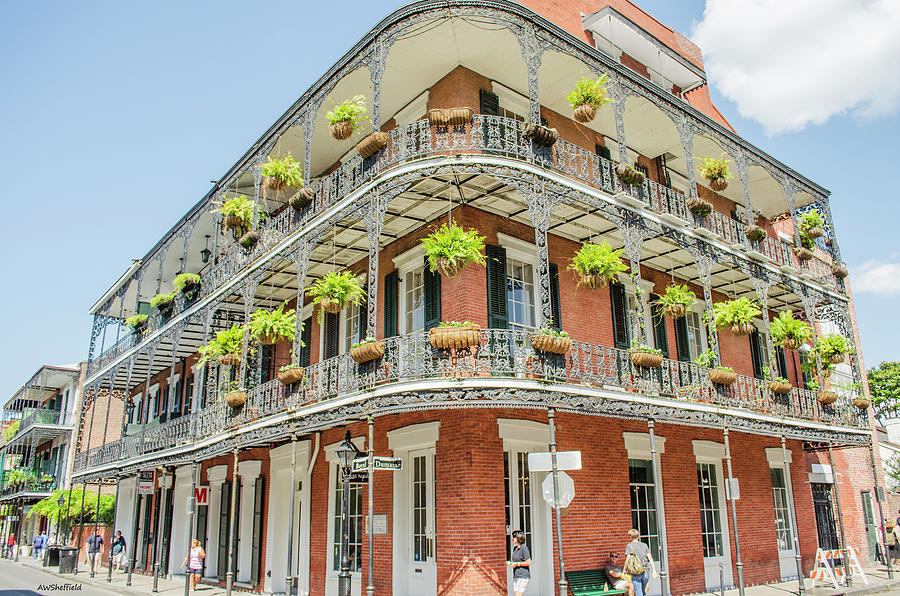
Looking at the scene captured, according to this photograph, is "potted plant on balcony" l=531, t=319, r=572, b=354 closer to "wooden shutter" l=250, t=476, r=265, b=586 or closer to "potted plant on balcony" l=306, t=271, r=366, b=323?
"potted plant on balcony" l=306, t=271, r=366, b=323

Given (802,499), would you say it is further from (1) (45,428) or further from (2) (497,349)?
(1) (45,428)

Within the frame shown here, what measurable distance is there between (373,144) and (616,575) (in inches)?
332

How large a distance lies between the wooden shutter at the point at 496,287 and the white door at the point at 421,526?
2.52 metres

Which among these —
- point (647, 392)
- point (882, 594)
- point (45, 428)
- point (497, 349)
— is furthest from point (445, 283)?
point (45, 428)

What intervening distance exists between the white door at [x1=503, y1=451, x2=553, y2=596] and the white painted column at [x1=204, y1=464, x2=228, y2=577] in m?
10.0

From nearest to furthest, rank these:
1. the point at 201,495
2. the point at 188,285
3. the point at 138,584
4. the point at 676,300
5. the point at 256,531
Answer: the point at 676,300, the point at 201,495, the point at 256,531, the point at 138,584, the point at 188,285

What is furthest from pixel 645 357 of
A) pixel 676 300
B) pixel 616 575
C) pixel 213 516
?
pixel 213 516

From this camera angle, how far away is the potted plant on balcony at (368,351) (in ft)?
32.7

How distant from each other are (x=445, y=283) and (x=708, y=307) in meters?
5.12

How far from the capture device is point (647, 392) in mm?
10922

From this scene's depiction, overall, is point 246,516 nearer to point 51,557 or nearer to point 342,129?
point 342,129

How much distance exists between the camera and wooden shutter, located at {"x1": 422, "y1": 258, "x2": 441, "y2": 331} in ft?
38.6

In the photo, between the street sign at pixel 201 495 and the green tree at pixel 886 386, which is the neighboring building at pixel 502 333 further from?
the green tree at pixel 886 386

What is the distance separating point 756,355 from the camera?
57.1ft
